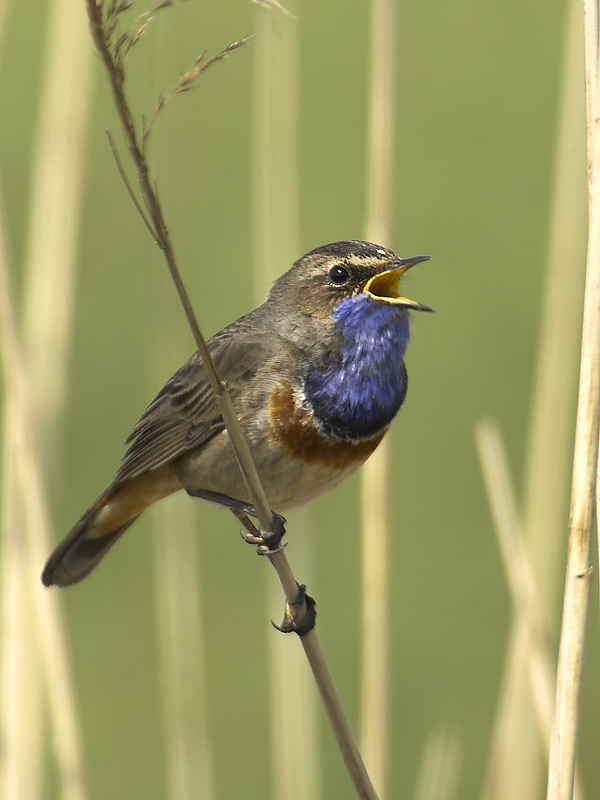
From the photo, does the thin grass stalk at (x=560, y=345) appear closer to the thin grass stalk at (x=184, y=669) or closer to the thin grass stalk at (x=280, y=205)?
the thin grass stalk at (x=280, y=205)

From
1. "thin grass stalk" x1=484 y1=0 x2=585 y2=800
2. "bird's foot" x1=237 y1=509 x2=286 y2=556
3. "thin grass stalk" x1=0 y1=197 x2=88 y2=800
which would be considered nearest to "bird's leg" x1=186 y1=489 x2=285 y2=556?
"bird's foot" x1=237 y1=509 x2=286 y2=556

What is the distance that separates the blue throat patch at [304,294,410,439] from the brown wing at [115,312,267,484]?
0.55ft

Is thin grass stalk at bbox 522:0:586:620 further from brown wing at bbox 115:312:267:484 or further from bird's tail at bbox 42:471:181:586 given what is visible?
bird's tail at bbox 42:471:181:586

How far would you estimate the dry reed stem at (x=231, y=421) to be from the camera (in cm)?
119

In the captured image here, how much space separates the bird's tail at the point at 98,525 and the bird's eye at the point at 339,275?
2.00ft

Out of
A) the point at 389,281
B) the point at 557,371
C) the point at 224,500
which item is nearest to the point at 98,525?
the point at 224,500

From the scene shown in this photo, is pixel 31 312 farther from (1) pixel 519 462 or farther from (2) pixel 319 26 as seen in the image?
(2) pixel 319 26

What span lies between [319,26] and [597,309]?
6.23 m

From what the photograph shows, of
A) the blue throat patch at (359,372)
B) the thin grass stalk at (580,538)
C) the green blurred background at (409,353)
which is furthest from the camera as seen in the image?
the green blurred background at (409,353)

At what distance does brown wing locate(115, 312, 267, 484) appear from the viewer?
92.6 inches

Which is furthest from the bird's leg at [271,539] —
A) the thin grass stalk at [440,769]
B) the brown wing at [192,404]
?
the thin grass stalk at [440,769]

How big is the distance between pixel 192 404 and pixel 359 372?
44 centimetres

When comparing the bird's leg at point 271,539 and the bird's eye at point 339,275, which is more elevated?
the bird's eye at point 339,275

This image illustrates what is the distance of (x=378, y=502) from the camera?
7.61 ft
